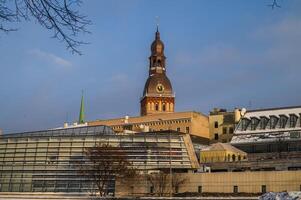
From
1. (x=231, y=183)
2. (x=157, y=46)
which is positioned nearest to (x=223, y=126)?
(x=157, y=46)

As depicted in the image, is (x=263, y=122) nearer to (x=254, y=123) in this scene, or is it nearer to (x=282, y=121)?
(x=254, y=123)

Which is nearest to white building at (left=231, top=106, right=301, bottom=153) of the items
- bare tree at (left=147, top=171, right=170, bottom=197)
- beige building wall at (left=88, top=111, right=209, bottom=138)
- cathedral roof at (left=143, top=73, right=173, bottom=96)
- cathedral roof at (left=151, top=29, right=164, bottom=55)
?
beige building wall at (left=88, top=111, right=209, bottom=138)

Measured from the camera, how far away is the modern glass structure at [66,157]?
7700 cm

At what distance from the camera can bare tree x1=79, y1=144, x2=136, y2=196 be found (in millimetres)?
70325

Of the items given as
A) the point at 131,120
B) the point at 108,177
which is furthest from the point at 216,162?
the point at 131,120

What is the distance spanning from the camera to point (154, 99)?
139 metres

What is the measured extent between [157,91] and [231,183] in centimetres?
7522

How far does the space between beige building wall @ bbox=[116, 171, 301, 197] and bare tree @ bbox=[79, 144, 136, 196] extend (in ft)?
5.50

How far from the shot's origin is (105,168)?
70375 millimetres

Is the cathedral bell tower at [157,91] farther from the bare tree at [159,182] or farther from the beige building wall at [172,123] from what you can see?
the bare tree at [159,182]

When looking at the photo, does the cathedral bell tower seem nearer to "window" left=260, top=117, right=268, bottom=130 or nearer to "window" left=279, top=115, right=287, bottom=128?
"window" left=260, top=117, right=268, bottom=130

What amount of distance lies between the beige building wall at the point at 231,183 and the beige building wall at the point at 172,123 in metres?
50.3

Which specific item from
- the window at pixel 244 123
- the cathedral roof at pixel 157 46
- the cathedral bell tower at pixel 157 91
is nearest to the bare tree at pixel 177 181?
the window at pixel 244 123

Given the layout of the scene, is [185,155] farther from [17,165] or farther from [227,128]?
[227,128]
